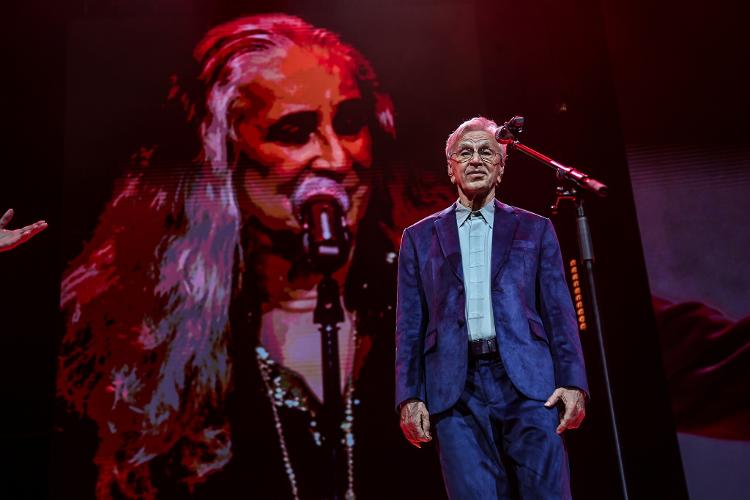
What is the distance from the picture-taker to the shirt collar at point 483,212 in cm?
234

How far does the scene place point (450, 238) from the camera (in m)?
2.31

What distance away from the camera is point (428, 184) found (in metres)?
4.16

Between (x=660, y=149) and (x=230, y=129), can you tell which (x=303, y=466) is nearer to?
(x=230, y=129)

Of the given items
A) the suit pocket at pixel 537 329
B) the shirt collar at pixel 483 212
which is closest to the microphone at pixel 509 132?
the shirt collar at pixel 483 212

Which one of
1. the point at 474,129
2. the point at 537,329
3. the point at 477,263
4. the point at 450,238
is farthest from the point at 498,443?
the point at 474,129

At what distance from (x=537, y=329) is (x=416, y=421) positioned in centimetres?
46

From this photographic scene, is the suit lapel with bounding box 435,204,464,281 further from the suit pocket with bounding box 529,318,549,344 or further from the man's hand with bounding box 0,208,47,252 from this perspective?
the man's hand with bounding box 0,208,47,252

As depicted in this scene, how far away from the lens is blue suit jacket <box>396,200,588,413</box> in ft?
6.85

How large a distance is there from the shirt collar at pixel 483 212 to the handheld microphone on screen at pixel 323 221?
1727 millimetres

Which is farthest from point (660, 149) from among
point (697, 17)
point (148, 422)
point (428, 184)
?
point (148, 422)

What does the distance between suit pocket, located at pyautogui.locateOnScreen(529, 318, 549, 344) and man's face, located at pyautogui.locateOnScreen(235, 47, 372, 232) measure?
2.08 metres

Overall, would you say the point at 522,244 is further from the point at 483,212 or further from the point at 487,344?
the point at 487,344

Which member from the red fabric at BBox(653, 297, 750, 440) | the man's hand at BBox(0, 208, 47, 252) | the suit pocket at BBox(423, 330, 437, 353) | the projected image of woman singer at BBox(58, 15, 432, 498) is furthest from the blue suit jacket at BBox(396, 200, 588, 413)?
the red fabric at BBox(653, 297, 750, 440)

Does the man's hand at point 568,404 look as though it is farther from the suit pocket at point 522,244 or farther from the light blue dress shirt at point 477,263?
the suit pocket at point 522,244
